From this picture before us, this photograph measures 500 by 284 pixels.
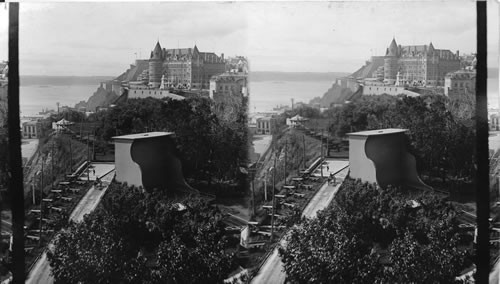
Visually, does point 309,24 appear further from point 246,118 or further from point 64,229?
point 64,229

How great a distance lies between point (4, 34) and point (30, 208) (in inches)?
36.1

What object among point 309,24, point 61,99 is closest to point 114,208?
point 61,99

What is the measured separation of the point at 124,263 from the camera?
3617mm

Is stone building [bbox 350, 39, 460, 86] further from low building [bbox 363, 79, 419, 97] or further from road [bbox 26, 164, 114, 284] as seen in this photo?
road [bbox 26, 164, 114, 284]

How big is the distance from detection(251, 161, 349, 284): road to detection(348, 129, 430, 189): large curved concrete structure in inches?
2.7

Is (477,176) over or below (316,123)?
below

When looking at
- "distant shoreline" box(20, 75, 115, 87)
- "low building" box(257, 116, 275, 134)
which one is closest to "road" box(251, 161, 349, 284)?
"low building" box(257, 116, 275, 134)

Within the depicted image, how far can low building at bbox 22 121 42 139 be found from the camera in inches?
142

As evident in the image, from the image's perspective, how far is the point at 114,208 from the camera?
12.0 ft

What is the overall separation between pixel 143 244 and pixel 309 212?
895 millimetres

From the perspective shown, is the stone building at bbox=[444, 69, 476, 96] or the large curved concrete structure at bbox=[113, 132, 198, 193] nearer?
the stone building at bbox=[444, 69, 476, 96]

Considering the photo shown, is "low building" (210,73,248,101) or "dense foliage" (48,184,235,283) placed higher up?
"low building" (210,73,248,101)

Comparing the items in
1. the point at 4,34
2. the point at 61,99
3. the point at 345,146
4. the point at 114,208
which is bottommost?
the point at 114,208

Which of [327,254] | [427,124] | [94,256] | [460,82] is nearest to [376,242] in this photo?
[327,254]
